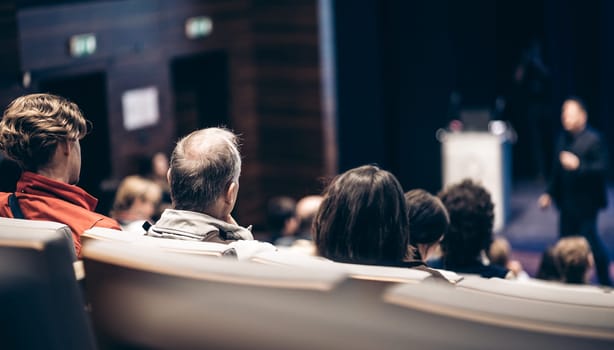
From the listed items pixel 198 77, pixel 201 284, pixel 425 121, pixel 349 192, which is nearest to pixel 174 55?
pixel 198 77

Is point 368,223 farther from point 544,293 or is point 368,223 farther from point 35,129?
point 35,129

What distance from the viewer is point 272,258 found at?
167cm

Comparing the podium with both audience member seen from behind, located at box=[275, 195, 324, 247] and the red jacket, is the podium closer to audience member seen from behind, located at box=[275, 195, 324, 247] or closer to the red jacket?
audience member seen from behind, located at box=[275, 195, 324, 247]

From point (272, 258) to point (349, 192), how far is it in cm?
46

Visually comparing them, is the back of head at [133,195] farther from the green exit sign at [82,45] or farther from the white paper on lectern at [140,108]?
the white paper on lectern at [140,108]

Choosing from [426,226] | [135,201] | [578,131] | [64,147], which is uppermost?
[64,147]

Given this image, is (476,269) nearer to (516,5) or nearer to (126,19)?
(126,19)

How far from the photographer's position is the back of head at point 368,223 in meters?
2.05

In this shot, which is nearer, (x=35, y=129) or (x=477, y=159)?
(x=35, y=129)

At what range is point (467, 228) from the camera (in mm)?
2908

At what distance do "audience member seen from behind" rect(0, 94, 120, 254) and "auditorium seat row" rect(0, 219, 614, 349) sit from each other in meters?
0.24

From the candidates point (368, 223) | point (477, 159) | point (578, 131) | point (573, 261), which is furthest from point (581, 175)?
point (368, 223)

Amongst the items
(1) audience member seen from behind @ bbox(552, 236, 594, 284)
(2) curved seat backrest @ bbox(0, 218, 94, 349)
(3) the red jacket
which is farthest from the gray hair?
(1) audience member seen from behind @ bbox(552, 236, 594, 284)

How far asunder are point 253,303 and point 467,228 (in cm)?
153
